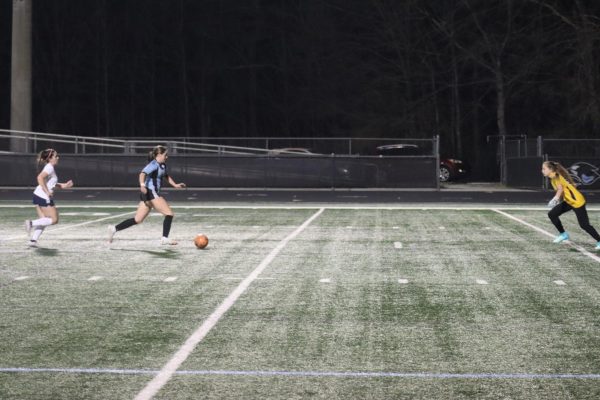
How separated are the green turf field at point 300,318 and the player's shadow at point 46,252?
34 millimetres

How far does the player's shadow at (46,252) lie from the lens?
14680 millimetres

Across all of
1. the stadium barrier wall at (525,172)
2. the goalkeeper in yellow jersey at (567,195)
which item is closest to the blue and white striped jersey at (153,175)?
the goalkeeper in yellow jersey at (567,195)

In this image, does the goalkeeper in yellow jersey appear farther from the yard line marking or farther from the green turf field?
the yard line marking

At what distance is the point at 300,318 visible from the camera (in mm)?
9281

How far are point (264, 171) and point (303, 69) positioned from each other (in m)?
28.4

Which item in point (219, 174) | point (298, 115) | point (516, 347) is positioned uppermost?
point (298, 115)

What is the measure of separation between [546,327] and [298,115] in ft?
183

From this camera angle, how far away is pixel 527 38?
46906mm

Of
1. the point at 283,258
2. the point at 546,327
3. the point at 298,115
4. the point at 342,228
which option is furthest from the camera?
the point at 298,115

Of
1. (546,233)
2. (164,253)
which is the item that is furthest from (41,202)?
(546,233)

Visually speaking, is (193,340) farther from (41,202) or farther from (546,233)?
(546,233)

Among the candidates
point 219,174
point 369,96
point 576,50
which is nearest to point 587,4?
point 576,50

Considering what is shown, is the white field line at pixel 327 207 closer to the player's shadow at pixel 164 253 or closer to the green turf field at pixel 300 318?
the green turf field at pixel 300 318

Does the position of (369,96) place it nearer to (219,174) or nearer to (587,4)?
(587,4)
